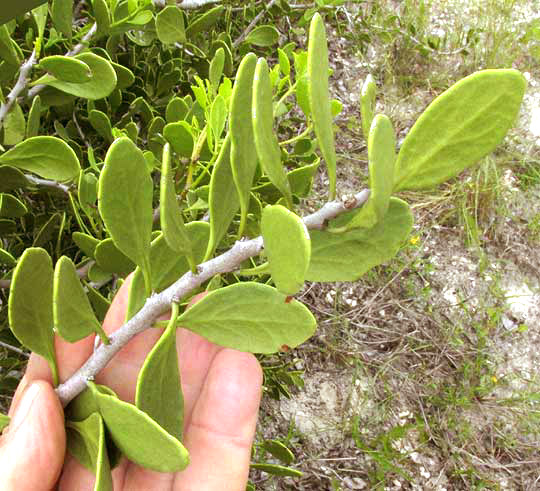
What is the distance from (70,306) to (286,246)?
1.04ft

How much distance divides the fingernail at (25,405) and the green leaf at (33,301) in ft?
0.19

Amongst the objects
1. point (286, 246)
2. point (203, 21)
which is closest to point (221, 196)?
point (286, 246)

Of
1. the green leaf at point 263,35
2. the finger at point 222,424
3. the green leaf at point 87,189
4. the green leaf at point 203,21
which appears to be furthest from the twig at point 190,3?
the finger at point 222,424

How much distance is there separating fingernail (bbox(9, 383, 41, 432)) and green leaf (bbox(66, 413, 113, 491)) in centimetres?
6

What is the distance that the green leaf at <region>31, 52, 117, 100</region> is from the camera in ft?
3.24

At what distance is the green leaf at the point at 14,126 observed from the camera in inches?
42.9

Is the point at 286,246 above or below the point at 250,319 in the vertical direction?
above

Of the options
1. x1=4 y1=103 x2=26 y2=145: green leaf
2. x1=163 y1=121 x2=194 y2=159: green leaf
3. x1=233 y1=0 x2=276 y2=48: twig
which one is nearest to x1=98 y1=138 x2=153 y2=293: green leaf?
x1=163 y1=121 x2=194 y2=159: green leaf

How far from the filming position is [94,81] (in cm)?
100

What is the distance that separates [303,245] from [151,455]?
0.93ft

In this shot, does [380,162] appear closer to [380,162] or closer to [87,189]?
[380,162]

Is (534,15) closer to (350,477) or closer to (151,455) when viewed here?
(350,477)

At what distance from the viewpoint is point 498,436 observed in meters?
2.32

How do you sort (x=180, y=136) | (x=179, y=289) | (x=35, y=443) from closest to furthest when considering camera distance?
1. (x=179, y=289)
2. (x=35, y=443)
3. (x=180, y=136)
